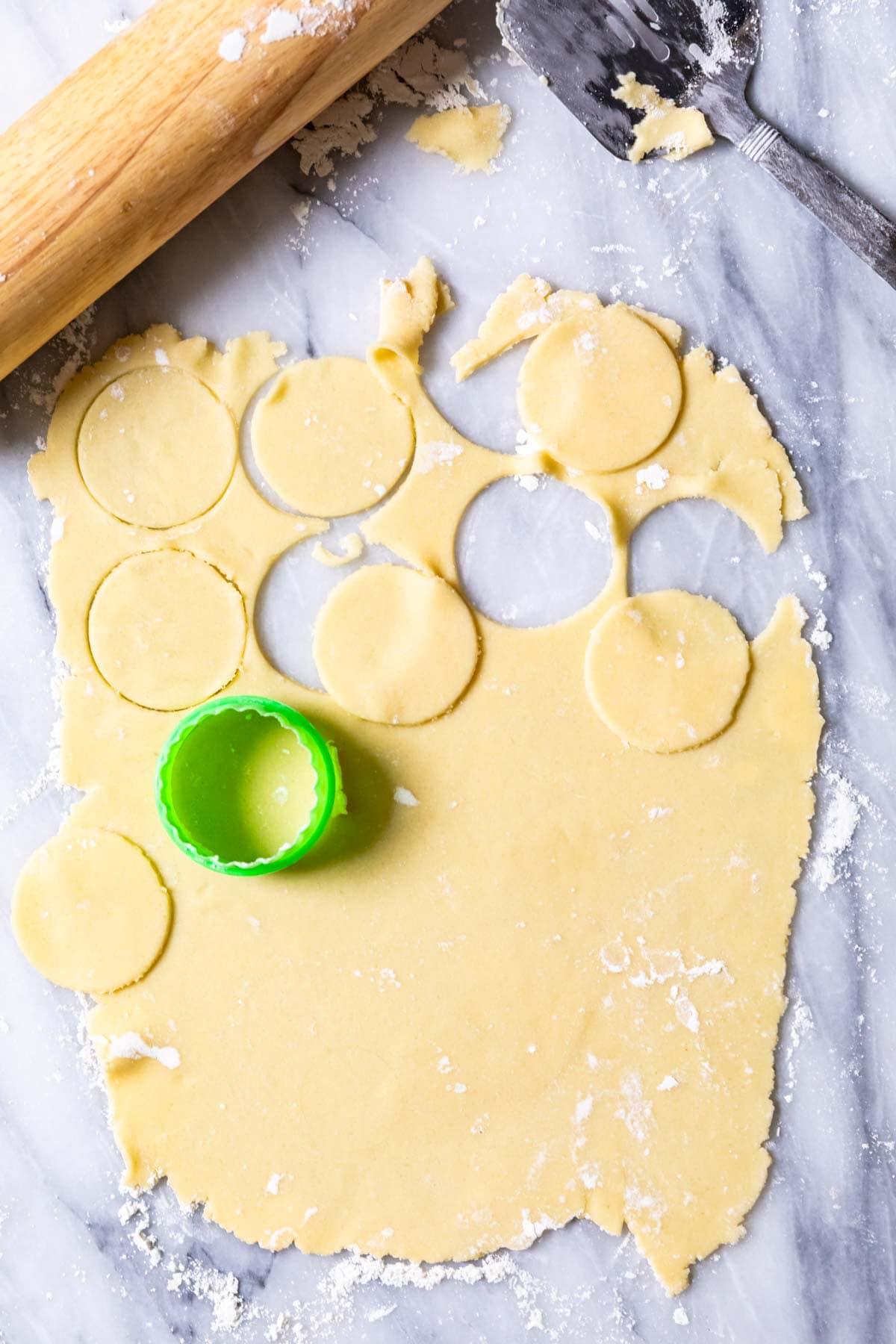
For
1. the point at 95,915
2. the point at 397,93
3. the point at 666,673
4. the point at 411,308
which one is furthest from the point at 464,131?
the point at 95,915

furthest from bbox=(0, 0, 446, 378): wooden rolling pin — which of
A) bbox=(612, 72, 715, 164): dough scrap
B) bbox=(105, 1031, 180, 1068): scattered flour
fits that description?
bbox=(105, 1031, 180, 1068): scattered flour

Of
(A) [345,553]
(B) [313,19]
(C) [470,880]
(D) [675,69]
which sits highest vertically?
(B) [313,19]

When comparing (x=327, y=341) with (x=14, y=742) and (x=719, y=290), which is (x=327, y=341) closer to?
(x=719, y=290)

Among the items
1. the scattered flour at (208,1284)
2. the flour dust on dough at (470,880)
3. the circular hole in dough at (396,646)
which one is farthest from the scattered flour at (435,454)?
the scattered flour at (208,1284)

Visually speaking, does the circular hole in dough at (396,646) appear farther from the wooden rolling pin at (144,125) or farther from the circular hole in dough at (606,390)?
the wooden rolling pin at (144,125)

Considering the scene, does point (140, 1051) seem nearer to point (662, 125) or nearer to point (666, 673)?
point (666, 673)

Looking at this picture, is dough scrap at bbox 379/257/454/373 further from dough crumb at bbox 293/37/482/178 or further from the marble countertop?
dough crumb at bbox 293/37/482/178

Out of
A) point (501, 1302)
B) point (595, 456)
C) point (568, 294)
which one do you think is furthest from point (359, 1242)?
point (568, 294)
